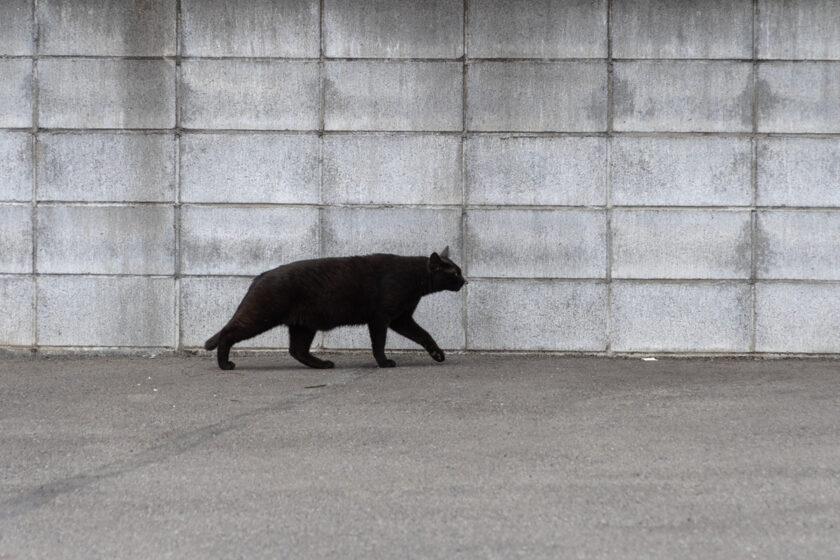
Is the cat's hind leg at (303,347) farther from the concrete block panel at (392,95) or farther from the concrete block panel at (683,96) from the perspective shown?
the concrete block panel at (683,96)

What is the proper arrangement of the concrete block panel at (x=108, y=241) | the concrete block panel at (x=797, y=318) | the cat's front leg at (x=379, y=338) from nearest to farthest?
1. the cat's front leg at (x=379, y=338)
2. the concrete block panel at (x=797, y=318)
3. the concrete block panel at (x=108, y=241)

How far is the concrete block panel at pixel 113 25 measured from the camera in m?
8.93

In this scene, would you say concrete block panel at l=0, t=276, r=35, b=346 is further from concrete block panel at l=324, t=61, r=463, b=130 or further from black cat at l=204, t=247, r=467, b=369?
concrete block panel at l=324, t=61, r=463, b=130

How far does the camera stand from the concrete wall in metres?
8.77

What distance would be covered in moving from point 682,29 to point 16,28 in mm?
5201

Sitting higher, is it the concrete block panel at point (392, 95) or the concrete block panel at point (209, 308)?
the concrete block panel at point (392, 95)

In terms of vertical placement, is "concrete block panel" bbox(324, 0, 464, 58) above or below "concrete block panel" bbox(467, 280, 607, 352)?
above

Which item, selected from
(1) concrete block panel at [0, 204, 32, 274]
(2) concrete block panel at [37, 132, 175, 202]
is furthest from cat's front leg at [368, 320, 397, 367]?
(1) concrete block panel at [0, 204, 32, 274]

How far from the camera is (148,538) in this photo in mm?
3670

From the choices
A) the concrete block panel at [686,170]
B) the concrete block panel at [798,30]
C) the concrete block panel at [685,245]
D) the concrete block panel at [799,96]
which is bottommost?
the concrete block panel at [685,245]

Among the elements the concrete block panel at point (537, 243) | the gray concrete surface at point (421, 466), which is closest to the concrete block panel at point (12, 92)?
the gray concrete surface at point (421, 466)

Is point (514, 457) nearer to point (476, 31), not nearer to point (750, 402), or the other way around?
point (750, 402)

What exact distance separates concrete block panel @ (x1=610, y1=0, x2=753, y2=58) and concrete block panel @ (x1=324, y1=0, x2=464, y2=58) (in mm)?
1263

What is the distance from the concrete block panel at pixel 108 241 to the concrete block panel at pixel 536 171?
2436 mm
